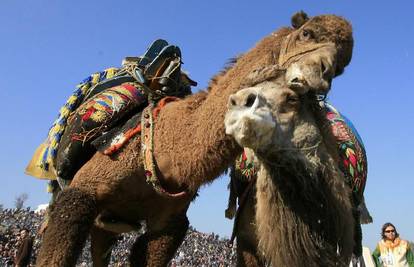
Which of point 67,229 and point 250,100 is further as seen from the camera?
point 67,229

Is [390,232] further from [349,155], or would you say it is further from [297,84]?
[297,84]

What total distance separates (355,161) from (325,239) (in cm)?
186

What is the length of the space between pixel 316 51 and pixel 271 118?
2.89ft

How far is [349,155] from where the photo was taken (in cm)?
433

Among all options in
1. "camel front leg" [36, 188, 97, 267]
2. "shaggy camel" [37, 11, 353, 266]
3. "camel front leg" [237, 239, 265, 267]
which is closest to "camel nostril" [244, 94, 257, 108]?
"shaggy camel" [37, 11, 353, 266]

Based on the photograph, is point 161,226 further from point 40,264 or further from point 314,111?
point 314,111

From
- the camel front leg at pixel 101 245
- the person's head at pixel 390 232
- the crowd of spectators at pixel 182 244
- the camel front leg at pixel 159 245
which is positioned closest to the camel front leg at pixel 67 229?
the camel front leg at pixel 159 245

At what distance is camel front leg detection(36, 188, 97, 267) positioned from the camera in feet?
12.6

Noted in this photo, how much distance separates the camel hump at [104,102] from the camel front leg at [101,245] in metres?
0.93

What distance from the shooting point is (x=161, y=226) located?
486cm

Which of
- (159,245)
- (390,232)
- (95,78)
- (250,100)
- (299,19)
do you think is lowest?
(250,100)

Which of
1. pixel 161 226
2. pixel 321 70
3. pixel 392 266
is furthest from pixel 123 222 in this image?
pixel 392 266

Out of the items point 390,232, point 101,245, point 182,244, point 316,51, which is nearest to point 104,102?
point 101,245

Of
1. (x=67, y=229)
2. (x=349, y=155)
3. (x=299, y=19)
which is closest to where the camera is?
(x=299, y=19)
